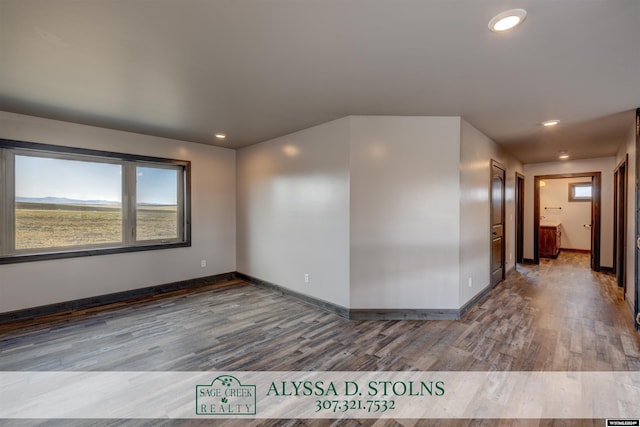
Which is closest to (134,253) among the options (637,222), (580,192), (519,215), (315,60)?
(315,60)

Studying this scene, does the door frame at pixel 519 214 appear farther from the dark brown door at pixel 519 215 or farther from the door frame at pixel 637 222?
the door frame at pixel 637 222

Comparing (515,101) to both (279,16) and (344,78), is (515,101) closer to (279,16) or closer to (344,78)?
(344,78)

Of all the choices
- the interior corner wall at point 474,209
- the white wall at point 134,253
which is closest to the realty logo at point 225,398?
the interior corner wall at point 474,209

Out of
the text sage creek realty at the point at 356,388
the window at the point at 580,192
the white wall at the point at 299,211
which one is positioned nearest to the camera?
the text sage creek realty at the point at 356,388

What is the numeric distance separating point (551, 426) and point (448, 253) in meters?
1.90

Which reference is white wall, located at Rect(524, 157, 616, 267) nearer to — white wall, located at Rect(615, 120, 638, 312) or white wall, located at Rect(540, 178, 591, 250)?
white wall, located at Rect(540, 178, 591, 250)

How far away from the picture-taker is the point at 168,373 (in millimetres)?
2326

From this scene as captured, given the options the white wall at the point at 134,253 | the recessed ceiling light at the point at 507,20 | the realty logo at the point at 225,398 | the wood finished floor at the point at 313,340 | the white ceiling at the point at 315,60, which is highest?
the white ceiling at the point at 315,60

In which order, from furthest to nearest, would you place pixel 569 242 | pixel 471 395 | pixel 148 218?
pixel 569 242
pixel 148 218
pixel 471 395

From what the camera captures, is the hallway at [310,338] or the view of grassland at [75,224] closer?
the hallway at [310,338]

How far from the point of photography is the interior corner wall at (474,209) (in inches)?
140

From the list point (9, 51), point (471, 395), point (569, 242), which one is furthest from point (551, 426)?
point (569, 242)

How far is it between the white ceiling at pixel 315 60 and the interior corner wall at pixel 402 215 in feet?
1.30

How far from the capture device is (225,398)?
2039 mm
